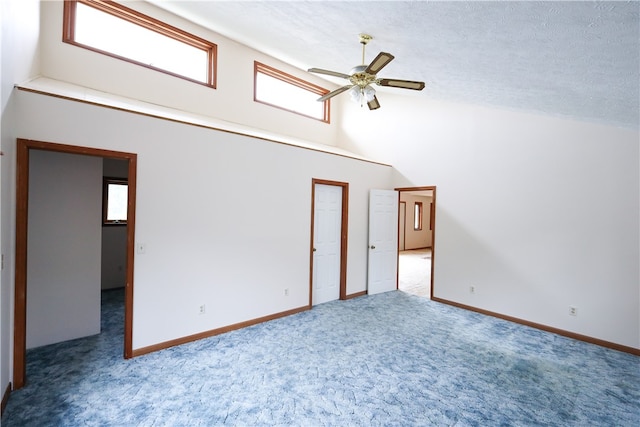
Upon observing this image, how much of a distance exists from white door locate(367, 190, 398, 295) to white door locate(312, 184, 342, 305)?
673 mm

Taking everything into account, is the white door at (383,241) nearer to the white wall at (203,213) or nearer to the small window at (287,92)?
the white wall at (203,213)

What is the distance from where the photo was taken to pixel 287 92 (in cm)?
564

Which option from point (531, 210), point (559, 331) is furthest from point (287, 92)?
point (559, 331)

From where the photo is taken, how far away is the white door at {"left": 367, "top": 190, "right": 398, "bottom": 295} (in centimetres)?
538

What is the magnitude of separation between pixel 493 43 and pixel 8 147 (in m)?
3.37

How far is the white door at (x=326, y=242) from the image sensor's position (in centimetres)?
474

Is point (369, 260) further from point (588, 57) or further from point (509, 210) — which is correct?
point (588, 57)

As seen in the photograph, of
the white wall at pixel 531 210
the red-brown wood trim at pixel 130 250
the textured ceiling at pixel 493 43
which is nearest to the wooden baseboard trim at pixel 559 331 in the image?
the white wall at pixel 531 210

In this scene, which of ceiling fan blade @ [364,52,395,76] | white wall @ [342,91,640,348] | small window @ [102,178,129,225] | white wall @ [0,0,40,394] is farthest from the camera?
small window @ [102,178,129,225]

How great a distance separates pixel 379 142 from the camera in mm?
5922

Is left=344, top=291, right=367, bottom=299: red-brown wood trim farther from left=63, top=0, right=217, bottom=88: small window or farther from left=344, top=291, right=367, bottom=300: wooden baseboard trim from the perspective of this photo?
left=63, top=0, right=217, bottom=88: small window

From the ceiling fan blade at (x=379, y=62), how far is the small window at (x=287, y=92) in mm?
2875

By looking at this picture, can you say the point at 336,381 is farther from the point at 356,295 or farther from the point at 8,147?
the point at 8,147

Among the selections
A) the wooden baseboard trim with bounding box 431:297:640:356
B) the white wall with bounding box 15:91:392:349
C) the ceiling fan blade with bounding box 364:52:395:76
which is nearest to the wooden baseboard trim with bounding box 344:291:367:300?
the white wall with bounding box 15:91:392:349
